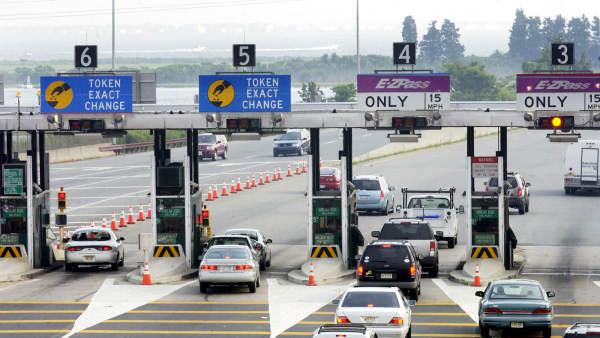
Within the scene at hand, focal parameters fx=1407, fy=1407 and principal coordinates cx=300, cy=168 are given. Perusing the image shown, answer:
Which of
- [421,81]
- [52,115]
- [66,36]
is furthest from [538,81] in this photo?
[66,36]

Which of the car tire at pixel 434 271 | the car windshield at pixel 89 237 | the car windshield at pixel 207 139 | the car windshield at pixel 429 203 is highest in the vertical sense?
the car windshield at pixel 207 139

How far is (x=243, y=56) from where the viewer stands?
136ft

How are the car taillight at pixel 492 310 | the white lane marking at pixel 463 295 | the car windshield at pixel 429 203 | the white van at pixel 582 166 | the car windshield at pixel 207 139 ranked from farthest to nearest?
the car windshield at pixel 207 139 < the white van at pixel 582 166 < the car windshield at pixel 429 203 < the white lane marking at pixel 463 295 < the car taillight at pixel 492 310

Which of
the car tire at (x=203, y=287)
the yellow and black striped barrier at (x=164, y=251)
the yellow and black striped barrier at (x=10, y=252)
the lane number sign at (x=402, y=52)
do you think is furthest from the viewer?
the yellow and black striped barrier at (x=10, y=252)

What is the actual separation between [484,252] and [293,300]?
24.4 feet

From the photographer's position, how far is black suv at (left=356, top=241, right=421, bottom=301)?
3462 cm

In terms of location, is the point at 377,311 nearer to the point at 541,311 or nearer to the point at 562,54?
the point at 541,311

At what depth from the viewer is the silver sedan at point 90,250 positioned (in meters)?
41.3

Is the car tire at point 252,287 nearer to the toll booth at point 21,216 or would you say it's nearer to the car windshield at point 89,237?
the car windshield at point 89,237

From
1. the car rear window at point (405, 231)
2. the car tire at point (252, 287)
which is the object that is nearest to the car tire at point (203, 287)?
the car tire at point (252, 287)

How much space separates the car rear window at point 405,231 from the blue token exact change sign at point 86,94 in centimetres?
823

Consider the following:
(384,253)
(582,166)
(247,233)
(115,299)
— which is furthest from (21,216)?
(582,166)

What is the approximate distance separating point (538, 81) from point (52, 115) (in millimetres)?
13932

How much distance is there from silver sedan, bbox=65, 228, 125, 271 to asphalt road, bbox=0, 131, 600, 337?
0.42 metres
